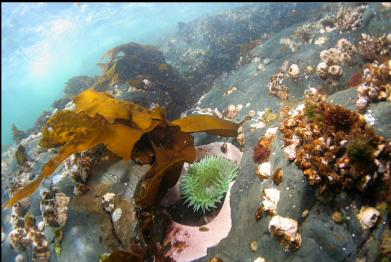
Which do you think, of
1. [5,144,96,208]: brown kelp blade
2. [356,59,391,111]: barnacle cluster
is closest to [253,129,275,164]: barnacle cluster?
[356,59,391,111]: barnacle cluster

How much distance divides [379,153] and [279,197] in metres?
1.33

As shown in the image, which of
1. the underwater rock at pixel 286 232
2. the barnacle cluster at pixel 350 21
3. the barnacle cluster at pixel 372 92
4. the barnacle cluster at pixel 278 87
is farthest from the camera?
A: the barnacle cluster at pixel 350 21

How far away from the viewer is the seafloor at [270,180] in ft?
11.3

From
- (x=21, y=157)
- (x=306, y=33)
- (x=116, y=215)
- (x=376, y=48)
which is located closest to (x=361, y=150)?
(x=116, y=215)

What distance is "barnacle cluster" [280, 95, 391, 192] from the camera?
131 inches

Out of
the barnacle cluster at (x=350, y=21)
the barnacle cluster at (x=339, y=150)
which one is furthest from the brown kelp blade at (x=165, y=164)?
the barnacle cluster at (x=350, y=21)

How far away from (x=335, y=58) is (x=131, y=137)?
17.5ft

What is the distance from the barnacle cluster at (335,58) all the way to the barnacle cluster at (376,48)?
0.22 m

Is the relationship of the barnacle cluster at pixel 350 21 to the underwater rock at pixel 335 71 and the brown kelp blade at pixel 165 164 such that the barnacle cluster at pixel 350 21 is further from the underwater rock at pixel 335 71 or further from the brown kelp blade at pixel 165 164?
the brown kelp blade at pixel 165 164

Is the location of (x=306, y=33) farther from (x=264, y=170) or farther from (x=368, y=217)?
(x=368, y=217)

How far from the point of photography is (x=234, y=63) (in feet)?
43.4

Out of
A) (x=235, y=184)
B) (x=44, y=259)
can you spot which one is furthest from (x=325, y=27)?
(x=44, y=259)

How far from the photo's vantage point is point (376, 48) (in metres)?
6.91

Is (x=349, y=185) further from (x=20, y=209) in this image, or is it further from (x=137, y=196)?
(x=20, y=209)
